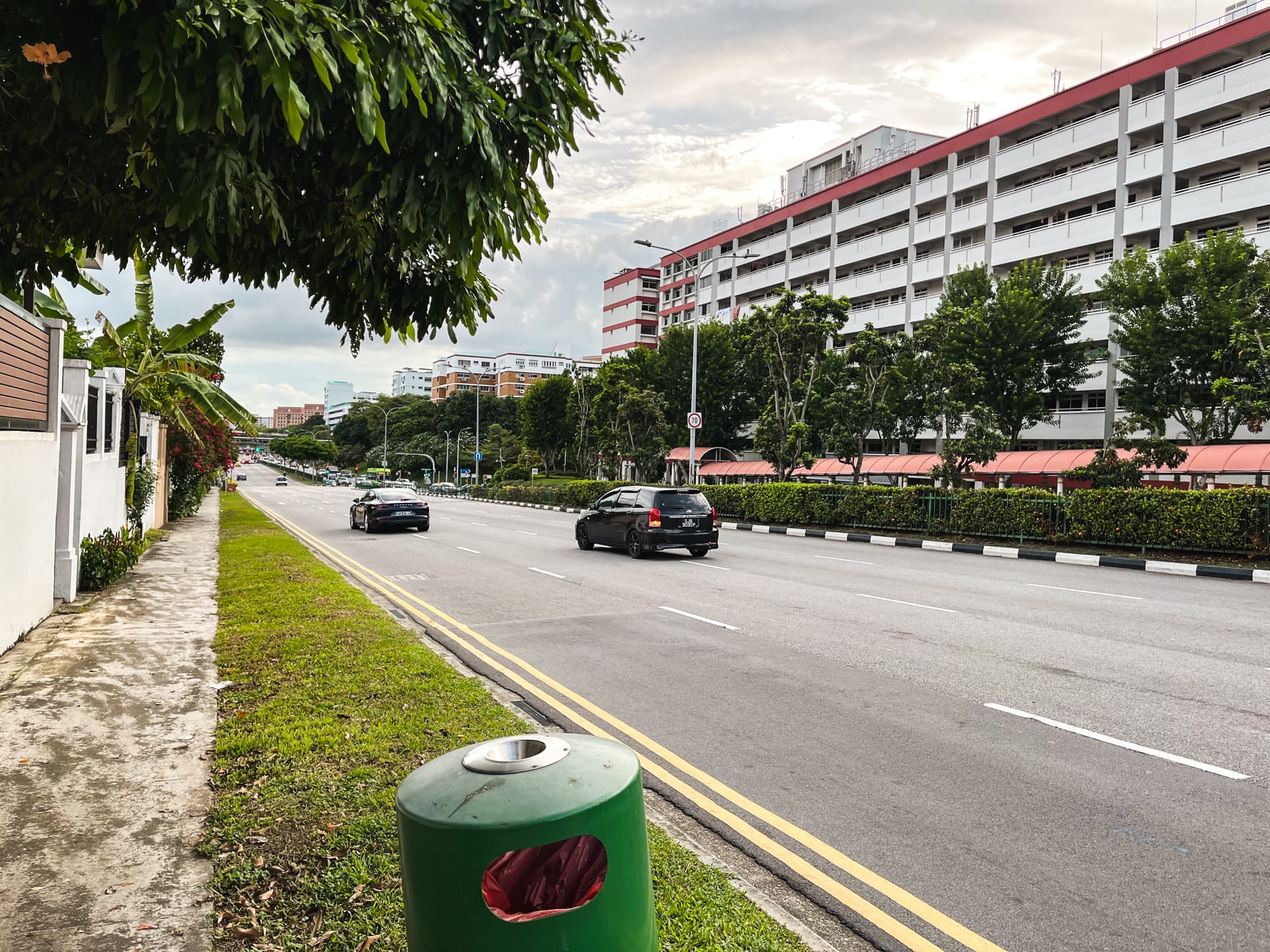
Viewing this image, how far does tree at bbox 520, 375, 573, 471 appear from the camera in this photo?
255ft

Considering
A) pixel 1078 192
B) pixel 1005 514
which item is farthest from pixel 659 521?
pixel 1078 192

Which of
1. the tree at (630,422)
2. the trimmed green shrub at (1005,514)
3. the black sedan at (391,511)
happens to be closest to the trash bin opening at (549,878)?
the trimmed green shrub at (1005,514)

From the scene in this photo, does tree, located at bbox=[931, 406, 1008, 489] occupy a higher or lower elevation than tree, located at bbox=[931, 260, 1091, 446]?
lower

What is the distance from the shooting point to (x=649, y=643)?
29.0 feet

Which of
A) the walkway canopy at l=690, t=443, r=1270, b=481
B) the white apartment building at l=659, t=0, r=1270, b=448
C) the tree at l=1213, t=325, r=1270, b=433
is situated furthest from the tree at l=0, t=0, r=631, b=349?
the white apartment building at l=659, t=0, r=1270, b=448

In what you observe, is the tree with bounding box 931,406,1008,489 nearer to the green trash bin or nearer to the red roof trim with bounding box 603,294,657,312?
the green trash bin

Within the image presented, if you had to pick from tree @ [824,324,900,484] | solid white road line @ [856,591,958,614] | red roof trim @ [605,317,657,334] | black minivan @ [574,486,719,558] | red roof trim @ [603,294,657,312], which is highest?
red roof trim @ [603,294,657,312]

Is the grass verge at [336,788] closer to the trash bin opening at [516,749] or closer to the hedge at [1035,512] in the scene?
the trash bin opening at [516,749]

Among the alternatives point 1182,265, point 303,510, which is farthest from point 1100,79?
point 303,510

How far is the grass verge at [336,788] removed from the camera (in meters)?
3.25

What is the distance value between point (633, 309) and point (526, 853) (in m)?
88.2

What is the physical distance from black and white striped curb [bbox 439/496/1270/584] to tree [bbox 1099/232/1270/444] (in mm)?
11661

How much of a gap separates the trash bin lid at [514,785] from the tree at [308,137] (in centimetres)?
188

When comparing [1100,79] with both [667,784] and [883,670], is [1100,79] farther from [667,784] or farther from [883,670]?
[667,784]
